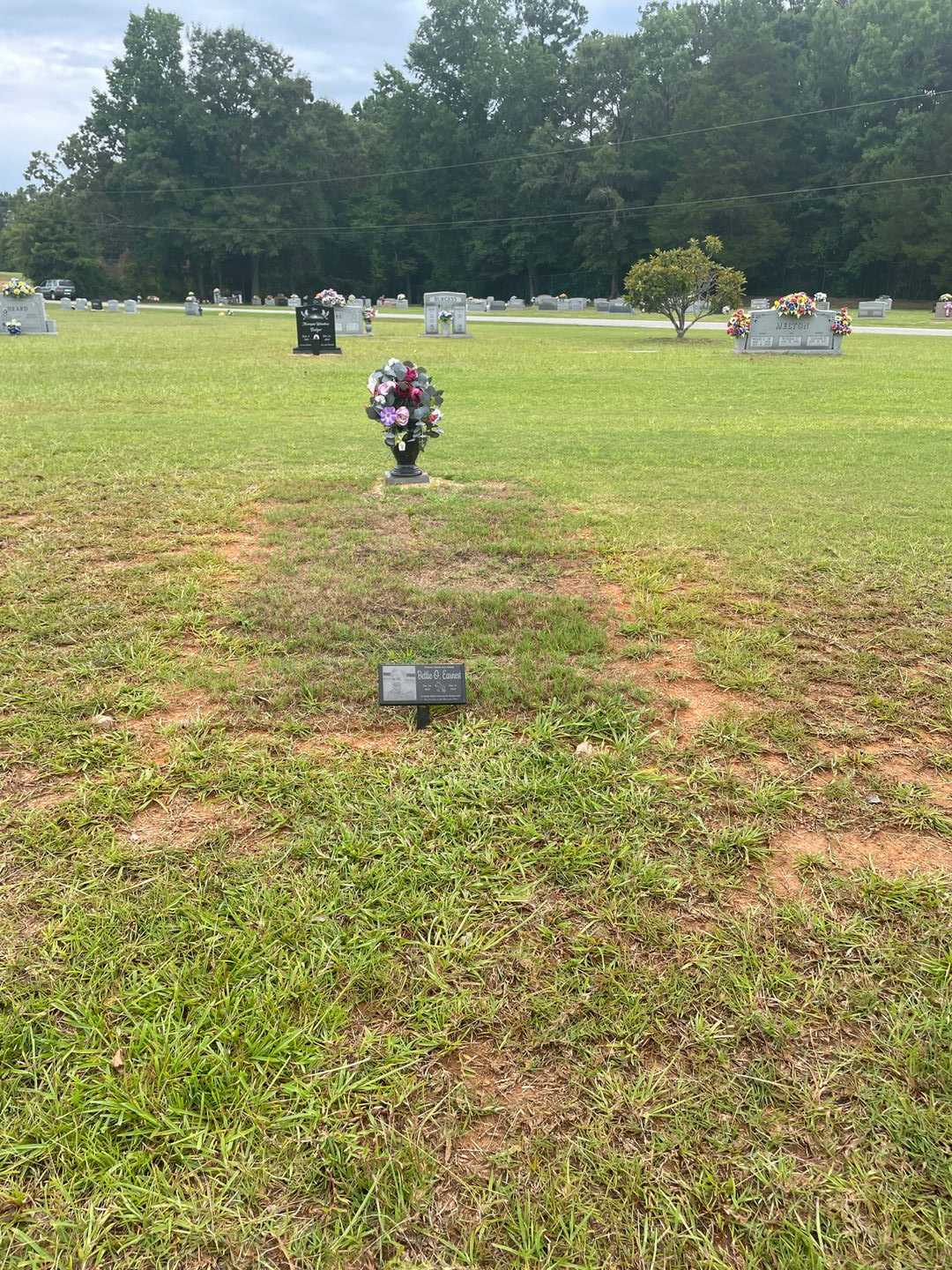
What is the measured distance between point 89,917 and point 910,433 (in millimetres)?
9470

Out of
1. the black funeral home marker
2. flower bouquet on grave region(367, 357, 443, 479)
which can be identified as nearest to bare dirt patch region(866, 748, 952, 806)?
the black funeral home marker

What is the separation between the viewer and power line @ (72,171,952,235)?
46844mm

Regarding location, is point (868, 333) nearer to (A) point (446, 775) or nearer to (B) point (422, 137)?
(A) point (446, 775)

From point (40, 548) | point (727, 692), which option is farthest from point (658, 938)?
point (40, 548)

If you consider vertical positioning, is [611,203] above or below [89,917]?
above

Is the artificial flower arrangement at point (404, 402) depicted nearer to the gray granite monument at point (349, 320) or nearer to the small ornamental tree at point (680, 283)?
the small ornamental tree at point (680, 283)

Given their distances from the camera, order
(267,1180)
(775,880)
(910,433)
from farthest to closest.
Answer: (910,433) < (775,880) < (267,1180)

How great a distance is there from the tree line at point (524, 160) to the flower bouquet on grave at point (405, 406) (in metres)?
49.2

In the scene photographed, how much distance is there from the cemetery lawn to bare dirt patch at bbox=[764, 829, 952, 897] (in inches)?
0.5

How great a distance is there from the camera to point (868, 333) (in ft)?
86.3

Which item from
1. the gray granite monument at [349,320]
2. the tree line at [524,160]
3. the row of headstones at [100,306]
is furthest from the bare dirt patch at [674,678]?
the tree line at [524,160]

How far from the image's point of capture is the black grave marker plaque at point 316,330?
1822 cm

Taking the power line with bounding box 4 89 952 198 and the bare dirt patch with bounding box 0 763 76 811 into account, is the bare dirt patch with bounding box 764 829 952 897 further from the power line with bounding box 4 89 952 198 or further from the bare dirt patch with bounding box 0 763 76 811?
the power line with bounding box 4 89 952 198

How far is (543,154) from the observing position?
175 ft
